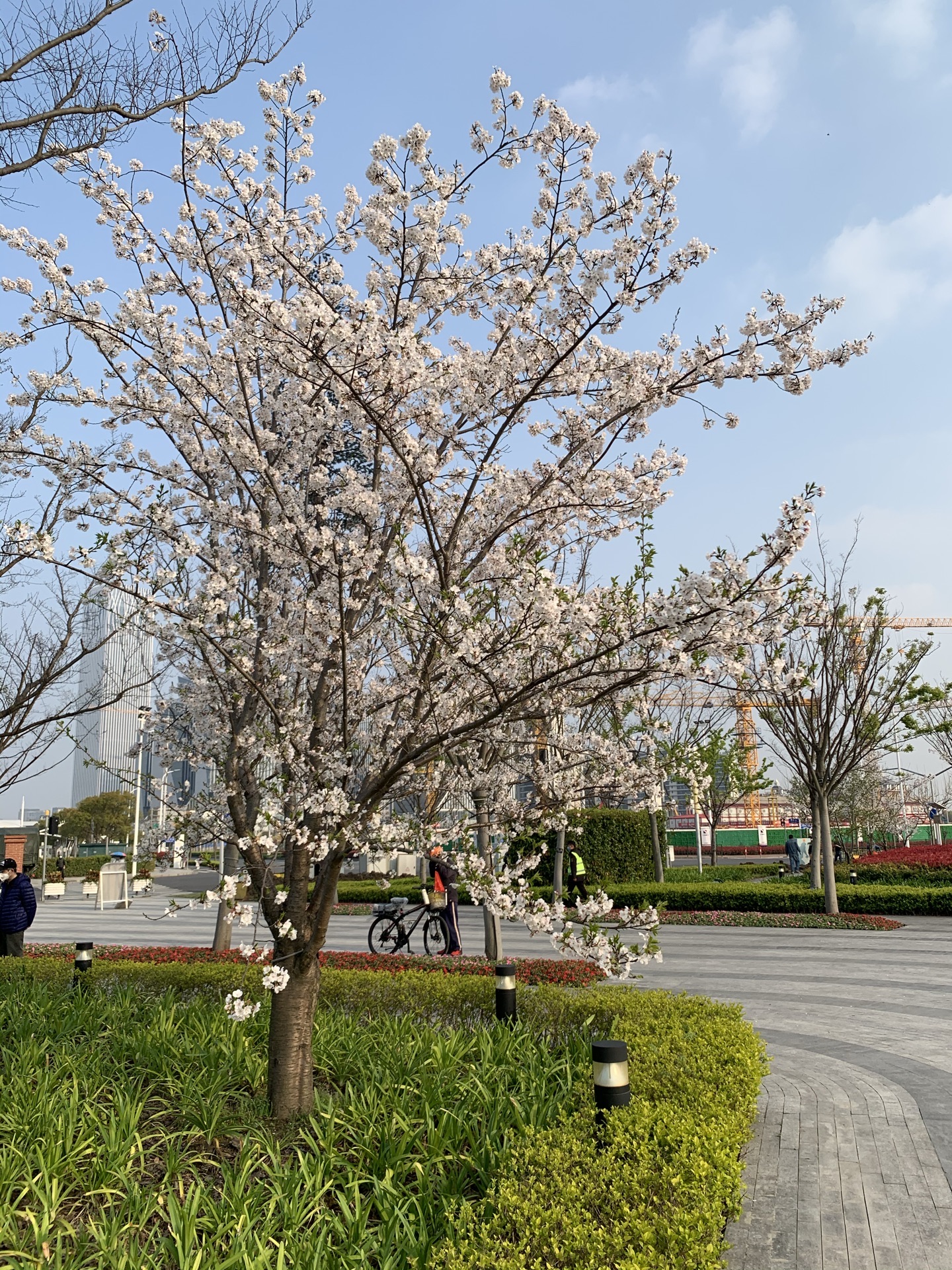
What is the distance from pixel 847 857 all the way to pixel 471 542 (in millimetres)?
29424

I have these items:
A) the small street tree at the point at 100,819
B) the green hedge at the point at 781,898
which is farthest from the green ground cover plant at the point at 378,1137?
the small street tree at the point at 100,819

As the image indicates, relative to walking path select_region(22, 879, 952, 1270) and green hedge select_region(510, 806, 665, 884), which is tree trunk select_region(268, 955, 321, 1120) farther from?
green hedge select_region(510, 806, 665, 884)

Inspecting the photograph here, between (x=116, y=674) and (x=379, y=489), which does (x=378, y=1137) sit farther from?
(x=116, y=674)

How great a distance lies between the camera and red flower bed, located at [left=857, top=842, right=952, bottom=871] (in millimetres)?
23484

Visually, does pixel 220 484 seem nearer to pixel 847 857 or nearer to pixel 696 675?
pixel 696 675

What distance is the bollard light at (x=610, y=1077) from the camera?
449 cm

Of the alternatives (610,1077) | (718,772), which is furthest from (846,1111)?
(718,772)

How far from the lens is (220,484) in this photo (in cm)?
653

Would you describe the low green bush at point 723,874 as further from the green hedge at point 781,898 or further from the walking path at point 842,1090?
the walking path at point 842,1090

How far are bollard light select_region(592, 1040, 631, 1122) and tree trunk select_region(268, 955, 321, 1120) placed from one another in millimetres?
2037

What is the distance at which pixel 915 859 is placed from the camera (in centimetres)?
2497

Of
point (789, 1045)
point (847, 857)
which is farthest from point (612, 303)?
point (847, 857)

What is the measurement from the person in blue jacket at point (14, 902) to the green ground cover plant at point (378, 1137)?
4.53 m

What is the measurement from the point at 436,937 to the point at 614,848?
10089 mm
